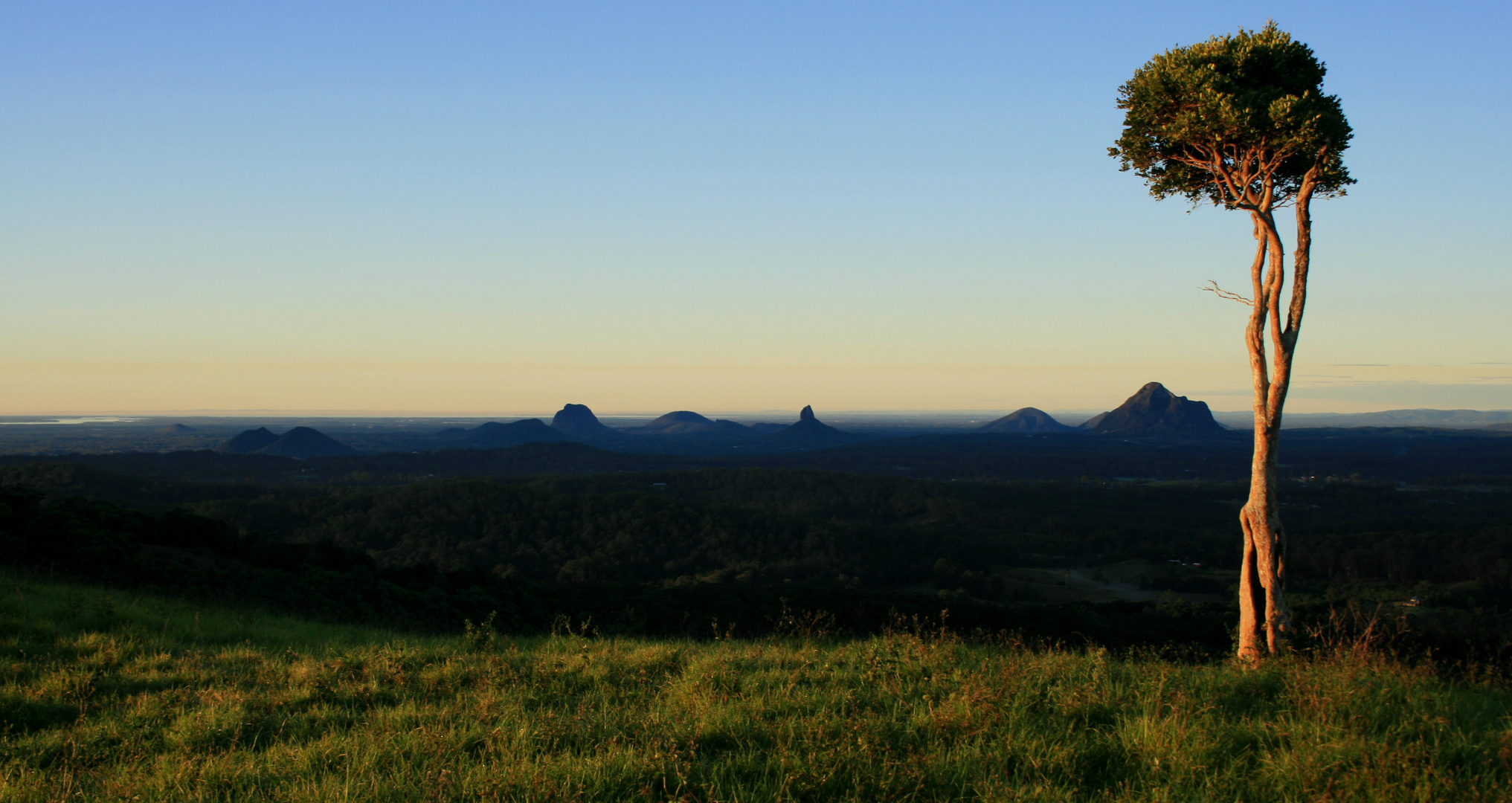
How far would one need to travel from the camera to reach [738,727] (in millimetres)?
5543

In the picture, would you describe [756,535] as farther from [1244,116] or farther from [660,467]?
[660,467]

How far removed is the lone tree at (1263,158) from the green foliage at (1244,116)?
0.04ft

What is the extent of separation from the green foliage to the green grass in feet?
19.0

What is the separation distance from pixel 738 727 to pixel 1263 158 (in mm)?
9229

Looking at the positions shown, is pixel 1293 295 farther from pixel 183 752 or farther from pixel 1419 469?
pixel 1419 469

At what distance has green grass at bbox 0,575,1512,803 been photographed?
4.52 metres

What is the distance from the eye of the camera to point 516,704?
6.27m

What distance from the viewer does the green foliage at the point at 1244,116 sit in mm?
8797

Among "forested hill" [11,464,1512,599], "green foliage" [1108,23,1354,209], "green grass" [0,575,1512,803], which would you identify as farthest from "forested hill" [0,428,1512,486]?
"green foliage" [1108,23,1354,209]

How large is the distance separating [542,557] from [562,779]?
6919 centimetres

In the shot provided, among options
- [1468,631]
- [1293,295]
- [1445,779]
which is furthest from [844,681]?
[1468,631]

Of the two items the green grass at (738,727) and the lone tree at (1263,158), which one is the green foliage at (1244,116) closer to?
the lone tree at (1263,158)

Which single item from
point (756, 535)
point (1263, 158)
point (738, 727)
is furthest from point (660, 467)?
point (738, 727)

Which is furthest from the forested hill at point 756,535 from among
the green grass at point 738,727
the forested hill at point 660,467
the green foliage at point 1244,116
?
the green foliage at point 1244,116
